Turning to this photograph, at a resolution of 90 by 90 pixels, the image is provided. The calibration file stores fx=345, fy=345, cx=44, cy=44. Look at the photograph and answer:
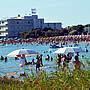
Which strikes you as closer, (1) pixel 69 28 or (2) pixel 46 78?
(2) pixel 46 78

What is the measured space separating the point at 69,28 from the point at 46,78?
129596mm

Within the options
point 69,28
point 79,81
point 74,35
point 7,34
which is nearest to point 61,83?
point 79,81

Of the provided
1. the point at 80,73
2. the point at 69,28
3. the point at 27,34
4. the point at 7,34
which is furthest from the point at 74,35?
the point at 80,73

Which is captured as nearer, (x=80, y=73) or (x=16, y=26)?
(x=80, y=73)

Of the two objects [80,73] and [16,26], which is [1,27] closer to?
[16,26]

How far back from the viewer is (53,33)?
14312 cm

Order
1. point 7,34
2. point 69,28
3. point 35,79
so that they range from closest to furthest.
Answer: point 35,79 < point 69,28 < point 7,34

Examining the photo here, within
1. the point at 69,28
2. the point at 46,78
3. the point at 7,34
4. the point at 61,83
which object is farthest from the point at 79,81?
the point at 7,34

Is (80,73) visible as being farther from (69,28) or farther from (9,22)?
(9,22)

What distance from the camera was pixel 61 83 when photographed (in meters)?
11.2

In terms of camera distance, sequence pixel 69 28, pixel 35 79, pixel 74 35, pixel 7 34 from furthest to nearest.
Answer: pixel 7 34
pixel 69 28
pixel 74 35
pixel 35 79

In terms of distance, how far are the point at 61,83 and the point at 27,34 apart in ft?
430

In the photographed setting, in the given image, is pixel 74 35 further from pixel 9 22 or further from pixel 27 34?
pixel 9 22

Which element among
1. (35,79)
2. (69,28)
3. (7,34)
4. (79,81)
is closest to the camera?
(79,81)
